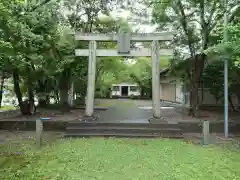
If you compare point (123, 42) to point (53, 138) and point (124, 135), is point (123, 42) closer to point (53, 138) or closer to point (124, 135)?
point (124, 135)

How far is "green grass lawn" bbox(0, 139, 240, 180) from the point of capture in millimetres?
5473

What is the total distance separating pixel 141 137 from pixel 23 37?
5249 mm

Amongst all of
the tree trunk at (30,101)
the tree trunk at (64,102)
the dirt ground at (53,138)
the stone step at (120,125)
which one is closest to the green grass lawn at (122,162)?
the dirt ground at (53,138)

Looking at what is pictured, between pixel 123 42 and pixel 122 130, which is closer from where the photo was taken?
pixel 122 130

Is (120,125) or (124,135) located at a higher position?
(120,125)

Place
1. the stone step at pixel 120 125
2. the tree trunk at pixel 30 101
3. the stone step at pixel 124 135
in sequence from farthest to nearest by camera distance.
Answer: the tree trunk at pixel 30 101, the stone step at pixel 120 125, the stone step at pixel 124 135

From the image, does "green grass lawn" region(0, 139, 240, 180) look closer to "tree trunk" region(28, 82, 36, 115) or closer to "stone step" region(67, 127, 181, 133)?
"stone step" region(67, 127, 181, 133)

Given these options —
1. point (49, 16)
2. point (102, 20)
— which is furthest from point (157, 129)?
point (102, 20)

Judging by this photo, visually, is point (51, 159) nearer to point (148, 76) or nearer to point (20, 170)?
point (20, 170)

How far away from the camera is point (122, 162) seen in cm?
637

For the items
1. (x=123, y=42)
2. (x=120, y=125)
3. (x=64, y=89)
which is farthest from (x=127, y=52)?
(x=64, y=89)

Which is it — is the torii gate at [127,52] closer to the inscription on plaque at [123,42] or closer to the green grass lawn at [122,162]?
the inscription on plaque at [123,42]

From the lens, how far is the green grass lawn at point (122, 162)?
547 cm

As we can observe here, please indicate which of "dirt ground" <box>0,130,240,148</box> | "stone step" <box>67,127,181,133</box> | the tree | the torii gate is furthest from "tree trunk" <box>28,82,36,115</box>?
the tree
